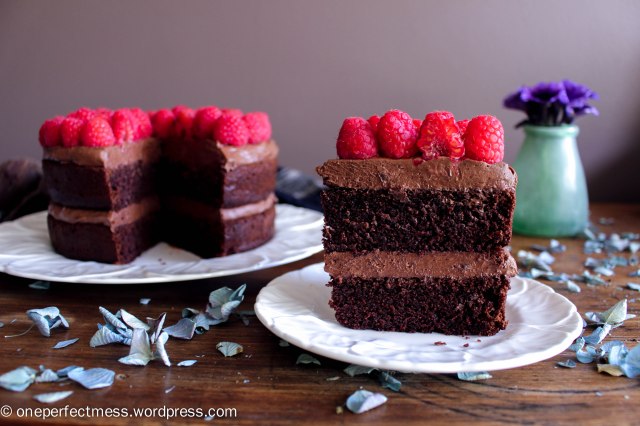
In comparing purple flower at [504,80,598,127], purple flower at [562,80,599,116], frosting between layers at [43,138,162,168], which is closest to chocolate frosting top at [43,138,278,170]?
frosting between layers at [43,138,162,168]

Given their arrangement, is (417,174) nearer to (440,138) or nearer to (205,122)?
(440,138)

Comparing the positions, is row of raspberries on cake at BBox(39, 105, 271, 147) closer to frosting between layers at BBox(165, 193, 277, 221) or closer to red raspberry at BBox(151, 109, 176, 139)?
red raspberry at BBox(151, 109, 176, 139)

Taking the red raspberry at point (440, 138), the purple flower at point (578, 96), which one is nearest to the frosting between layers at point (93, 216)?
the red raspberry at point (440, 138)

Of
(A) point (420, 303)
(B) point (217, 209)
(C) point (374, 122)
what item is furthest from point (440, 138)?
(B) point (217, 209)

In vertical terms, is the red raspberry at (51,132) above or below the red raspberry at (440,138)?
below

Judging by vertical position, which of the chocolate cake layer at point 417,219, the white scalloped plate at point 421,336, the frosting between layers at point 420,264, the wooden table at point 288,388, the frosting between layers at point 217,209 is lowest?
the wooden table at point 288,388

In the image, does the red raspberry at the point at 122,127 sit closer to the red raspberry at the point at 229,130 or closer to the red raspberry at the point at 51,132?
the red raspberry at the point at 51,132

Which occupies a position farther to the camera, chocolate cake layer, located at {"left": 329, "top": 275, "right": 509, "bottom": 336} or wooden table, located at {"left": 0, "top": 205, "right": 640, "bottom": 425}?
chocolate cake layer, located at {"left": 329, "top": 275, "right": 509, "bottom": 336}

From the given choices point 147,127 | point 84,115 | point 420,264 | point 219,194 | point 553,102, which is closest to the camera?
point 420,264
